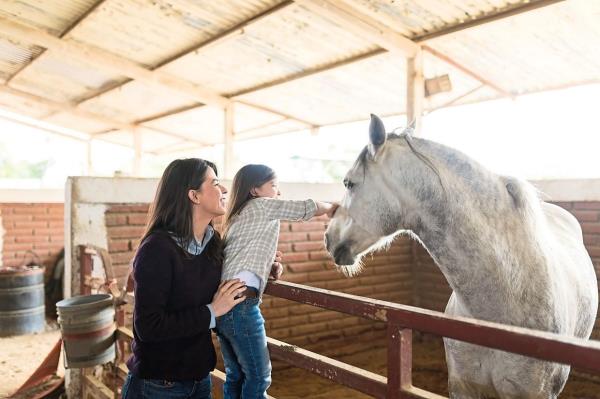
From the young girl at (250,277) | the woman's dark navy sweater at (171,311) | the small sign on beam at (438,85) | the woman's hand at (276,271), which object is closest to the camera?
the woman's dark navy sweater at (171,311)

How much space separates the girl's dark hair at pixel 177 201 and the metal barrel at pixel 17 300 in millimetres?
5770

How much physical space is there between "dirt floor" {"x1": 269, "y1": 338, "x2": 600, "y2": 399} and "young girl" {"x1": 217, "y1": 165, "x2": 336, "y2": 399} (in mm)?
2720

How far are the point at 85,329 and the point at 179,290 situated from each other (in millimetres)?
1599

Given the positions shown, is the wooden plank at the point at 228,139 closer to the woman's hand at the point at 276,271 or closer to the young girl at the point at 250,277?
the woman's hand at the point at 276,271

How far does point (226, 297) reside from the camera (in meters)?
1.58

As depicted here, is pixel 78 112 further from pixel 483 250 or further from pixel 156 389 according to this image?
pixel 483 250

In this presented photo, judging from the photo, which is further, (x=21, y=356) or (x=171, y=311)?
(x=21, y=356)

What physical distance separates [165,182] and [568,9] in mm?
4633

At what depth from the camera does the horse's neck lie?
1819 millimetres

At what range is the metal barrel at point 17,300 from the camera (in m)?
6.29

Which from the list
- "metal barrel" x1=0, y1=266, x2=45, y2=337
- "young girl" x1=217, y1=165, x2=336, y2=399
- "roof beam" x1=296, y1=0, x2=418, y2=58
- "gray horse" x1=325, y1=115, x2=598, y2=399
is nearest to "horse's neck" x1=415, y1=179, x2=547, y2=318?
"gray horse" x1=325, y1=115, x2=598, y2=399

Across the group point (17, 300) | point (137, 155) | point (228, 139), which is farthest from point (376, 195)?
point (137, 155)

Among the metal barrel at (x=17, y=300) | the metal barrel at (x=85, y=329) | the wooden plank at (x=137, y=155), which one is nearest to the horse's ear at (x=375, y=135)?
the metal barrel at (x=85, y=329)

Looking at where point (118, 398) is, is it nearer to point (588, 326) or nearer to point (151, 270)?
point (151, 270)
